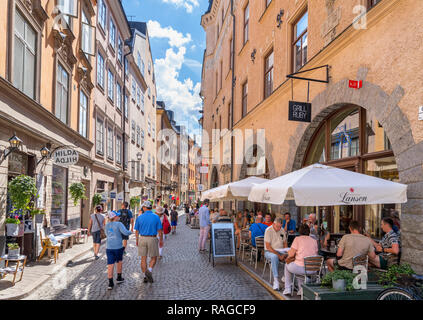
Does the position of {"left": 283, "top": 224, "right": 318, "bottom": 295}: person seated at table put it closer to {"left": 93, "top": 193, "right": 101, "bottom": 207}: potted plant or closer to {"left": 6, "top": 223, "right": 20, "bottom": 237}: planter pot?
{"left": 6, "top": 223, "right": 20, "bottom": 237}: planter pot

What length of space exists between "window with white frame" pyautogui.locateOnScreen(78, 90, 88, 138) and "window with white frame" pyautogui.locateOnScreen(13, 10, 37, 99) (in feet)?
18.0

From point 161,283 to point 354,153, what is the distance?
19.0 feet

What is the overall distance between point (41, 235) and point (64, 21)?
8.00 metres

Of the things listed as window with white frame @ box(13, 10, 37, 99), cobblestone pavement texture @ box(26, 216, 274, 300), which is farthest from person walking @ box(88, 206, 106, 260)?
window with white frame @ box(13, 10, 37, 99)

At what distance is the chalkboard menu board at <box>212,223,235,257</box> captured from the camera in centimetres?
980

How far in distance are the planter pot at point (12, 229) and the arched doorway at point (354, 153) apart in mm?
8297

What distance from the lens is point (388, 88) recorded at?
6.97 meters

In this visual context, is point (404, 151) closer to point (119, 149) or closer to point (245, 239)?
point (245, 239)

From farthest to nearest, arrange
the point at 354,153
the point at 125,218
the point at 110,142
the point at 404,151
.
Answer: the point at 110,142, the point at 125,218, the point at 354,153, the point at 404,151

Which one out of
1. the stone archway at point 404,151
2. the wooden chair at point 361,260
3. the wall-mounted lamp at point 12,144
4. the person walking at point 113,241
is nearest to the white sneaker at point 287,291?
the wooden chair at point 361,260

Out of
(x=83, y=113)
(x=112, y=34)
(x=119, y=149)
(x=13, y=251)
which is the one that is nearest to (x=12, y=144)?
(x=13, y=251)

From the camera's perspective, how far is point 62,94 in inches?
539

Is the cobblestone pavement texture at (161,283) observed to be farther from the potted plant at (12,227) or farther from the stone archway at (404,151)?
the stone archway at (404,151)

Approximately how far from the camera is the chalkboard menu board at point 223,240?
9797 millimetres
